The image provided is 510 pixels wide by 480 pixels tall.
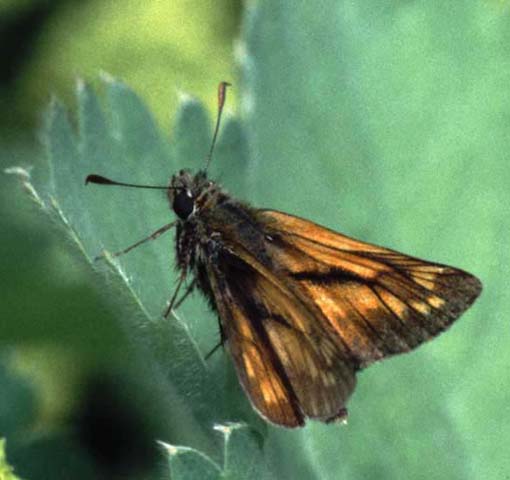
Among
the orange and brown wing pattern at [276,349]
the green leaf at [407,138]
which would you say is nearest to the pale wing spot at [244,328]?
the orange and brown wing pattern at [276,349]

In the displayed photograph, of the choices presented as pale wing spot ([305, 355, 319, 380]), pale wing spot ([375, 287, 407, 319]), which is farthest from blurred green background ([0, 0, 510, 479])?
pale wing spot ([375, 287, 407, 319])

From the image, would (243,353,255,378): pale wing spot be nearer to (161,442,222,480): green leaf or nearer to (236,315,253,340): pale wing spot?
(236,315,253,340): pale wing spot

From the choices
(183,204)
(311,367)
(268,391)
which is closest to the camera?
(268,391)

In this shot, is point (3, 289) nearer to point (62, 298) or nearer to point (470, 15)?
point (62, 298)

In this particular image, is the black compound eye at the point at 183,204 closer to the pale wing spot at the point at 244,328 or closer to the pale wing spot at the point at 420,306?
the pale wing spot at the point at 244,328

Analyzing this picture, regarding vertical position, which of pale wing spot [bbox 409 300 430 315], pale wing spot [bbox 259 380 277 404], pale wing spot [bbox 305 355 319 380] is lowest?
pale wing spot [bbox 259 380 277 404]

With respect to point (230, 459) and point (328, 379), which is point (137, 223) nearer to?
point (328, 379)

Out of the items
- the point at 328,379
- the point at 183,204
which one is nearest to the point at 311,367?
the point at 328,379
